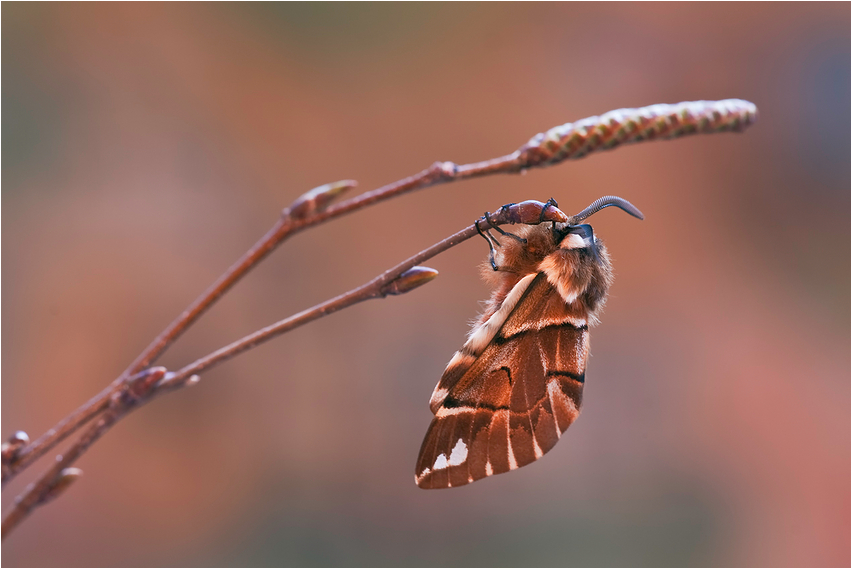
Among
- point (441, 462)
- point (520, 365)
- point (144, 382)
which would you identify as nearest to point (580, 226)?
point (520, 365)

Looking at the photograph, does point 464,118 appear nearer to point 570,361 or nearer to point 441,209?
point 441,209

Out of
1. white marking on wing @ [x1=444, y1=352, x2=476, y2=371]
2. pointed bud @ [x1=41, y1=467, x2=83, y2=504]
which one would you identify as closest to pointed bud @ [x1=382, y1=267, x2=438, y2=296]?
white marking on wing @ [x1=444, y1=352, x2=476, y2=371]

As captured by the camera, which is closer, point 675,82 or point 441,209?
point 441,209

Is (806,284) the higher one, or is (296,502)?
(806,284)

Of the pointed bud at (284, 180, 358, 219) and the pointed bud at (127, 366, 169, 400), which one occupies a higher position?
the pointed bud at (284, 180, 358, 219)

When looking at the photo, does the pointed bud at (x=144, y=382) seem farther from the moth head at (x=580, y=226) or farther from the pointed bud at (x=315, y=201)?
the moth head at (x=580, y=226)

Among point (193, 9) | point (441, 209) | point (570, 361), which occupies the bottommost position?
point (570, 361)

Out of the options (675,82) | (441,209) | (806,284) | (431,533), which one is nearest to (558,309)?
(441,209)

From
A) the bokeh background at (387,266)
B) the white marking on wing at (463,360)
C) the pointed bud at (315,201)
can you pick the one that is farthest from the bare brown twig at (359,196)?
the bokeh background at (387,266)

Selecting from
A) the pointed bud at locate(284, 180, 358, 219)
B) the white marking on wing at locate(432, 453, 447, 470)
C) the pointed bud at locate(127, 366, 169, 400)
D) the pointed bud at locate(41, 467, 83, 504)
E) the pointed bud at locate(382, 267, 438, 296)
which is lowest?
the white marking on wing at locate(432, 453, 447, 470)

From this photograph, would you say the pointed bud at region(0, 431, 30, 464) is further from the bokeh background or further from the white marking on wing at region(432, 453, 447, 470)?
the bokeh background
